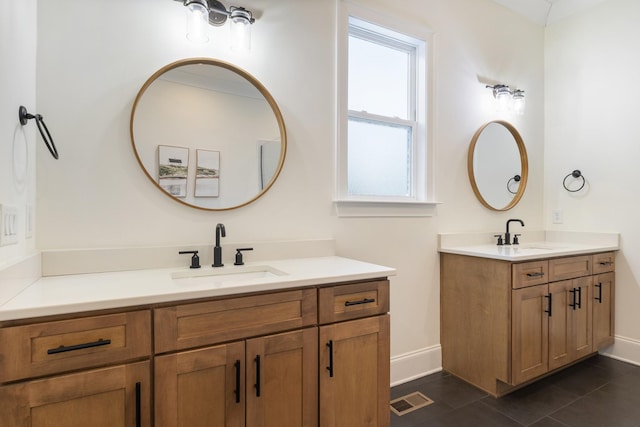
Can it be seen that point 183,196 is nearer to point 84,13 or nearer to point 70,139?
point 70,139

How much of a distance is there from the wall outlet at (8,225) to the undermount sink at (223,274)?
577 millimetres

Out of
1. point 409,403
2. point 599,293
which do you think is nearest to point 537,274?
point 599,293

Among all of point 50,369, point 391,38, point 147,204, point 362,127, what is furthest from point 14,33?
point 391,38

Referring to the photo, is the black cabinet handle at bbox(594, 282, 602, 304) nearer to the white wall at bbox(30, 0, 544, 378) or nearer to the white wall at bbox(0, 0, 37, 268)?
the white wall at bbox(30, 0, 544, 378)

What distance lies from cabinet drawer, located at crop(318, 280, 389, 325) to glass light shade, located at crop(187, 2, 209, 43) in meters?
1.38

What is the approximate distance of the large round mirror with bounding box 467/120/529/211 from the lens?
110 inches

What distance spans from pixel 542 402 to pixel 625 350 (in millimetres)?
1234

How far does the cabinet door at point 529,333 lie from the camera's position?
2127mm

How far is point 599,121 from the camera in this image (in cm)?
Answer: 295

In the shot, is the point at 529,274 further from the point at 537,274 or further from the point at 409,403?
the point at 409,403

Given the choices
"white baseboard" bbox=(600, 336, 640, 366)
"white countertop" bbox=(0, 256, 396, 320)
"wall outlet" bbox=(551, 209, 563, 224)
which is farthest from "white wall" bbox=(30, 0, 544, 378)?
"white baseboard" bbox=(600, 336, 640, 366)

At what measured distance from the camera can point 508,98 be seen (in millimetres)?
2924

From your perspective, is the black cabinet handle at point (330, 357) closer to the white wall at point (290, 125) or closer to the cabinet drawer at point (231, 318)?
the cabinet drawer at point (231, 318)

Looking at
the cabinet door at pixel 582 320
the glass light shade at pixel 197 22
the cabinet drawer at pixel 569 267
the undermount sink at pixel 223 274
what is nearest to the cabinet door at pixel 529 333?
the cabinet drawer at pixel 569 267
